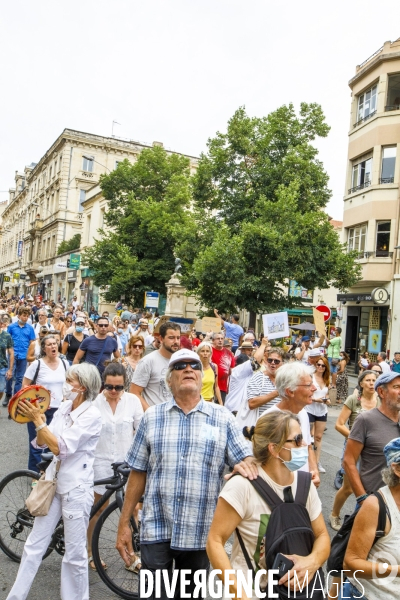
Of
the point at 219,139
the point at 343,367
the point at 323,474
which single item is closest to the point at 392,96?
the point at 219,139

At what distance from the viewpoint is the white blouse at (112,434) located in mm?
4246

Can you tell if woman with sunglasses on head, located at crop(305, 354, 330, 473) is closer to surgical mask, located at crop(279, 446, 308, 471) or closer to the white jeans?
the white jeans

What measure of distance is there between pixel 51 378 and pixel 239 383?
93.8 inches

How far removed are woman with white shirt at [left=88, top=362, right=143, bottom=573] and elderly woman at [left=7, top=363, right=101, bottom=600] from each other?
57 centimetres

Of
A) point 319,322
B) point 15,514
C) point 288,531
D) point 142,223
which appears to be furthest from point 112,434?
Answer: point 142,223

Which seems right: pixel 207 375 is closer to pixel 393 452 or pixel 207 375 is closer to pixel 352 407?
pixel 352 407

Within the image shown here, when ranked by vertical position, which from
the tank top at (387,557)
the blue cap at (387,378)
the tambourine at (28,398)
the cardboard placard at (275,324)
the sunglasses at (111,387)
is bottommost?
the tank top at (387,557)

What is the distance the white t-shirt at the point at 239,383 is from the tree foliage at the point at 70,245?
4567cm

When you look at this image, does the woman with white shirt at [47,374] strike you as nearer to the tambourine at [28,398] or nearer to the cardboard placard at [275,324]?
the tambourine at [28,398]

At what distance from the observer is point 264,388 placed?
5.28 m

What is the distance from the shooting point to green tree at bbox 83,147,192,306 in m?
31.5

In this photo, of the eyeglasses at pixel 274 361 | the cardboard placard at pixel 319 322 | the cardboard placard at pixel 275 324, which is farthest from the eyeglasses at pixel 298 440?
the cardboard placard at pixel 319 322

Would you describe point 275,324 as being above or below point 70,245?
below

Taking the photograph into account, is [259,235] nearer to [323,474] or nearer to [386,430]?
[323,474]
